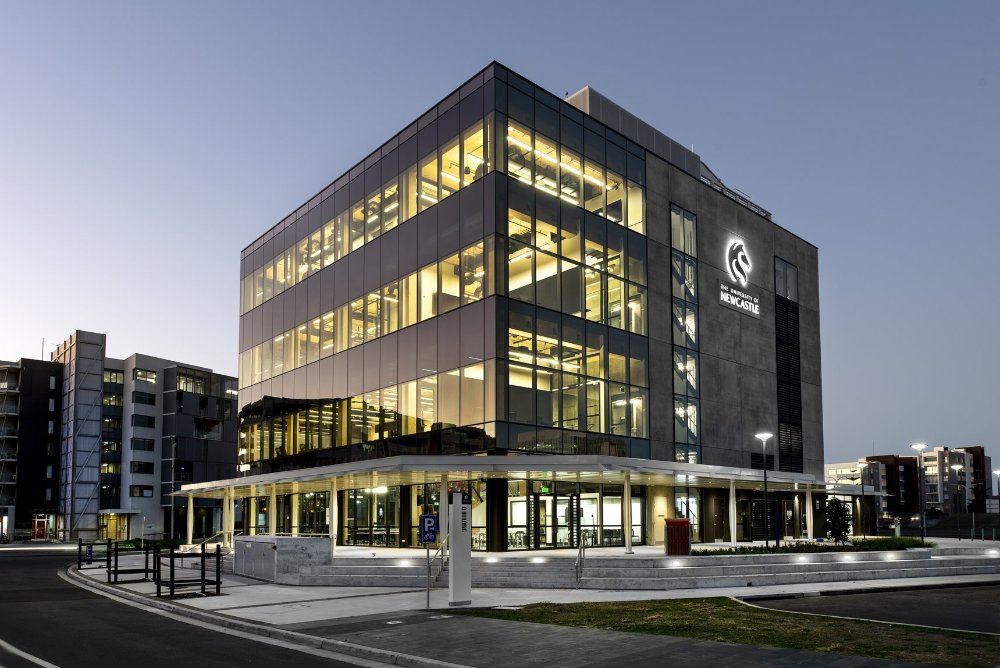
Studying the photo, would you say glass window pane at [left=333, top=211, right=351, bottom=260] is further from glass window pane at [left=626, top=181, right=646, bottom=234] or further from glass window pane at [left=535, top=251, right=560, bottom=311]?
glass window pane at [left=626, top=181, right=646, bottom=234]

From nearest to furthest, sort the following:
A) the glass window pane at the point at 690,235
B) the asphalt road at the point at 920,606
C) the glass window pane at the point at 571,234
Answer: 1. the asphalt road at the point at 920,606
2. the glass window pane at the point at 571,234
3. the glass window pane at the point at 690,235

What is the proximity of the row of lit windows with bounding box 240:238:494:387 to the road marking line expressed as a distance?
76.9 feet

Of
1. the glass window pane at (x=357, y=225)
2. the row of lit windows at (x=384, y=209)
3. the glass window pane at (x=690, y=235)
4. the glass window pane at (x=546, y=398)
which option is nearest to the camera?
the glass window pane at (x=546, y=398)

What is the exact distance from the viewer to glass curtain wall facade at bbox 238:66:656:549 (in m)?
36.8

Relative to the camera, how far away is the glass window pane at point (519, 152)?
38375 millimetres

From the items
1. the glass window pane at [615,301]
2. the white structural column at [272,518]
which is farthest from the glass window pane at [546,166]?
the white structural column at [272,518]

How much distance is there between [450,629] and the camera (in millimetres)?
17250

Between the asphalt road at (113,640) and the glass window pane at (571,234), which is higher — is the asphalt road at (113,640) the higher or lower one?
the lower one

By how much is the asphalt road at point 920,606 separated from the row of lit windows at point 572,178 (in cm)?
2229

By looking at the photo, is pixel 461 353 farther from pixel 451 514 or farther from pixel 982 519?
pixel 982 519

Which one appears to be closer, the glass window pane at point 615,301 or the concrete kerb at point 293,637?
the concrete kerb at point 293,637

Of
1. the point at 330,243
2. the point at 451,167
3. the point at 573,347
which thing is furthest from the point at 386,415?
the point at 330,243

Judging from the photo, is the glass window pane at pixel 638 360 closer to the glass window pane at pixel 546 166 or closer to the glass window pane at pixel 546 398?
the glass window pane at pixel 546 398

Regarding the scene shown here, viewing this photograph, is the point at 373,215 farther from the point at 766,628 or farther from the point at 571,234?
the point at 766,628
